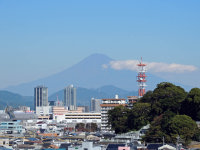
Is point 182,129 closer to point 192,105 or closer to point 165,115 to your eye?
point 165,115

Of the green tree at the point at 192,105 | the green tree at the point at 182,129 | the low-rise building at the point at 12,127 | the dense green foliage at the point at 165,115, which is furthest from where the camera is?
the low-rise building at the point at 12,127

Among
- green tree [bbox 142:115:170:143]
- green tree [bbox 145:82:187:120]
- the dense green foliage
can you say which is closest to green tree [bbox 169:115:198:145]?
the dense green foliage

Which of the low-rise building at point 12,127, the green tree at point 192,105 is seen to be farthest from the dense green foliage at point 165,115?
the low-rise building at point 12,127

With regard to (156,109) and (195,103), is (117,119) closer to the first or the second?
(156,109)

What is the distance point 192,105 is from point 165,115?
13.7 feet

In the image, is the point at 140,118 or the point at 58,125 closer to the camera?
the point at 140,118

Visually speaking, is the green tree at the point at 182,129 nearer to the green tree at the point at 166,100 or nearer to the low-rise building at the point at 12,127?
the green tree at the point at 166,100

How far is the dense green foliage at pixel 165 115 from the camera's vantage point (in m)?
52.0

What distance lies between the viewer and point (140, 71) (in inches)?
3959

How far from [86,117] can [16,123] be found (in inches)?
1197

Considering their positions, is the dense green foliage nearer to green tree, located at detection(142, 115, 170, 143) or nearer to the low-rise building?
green tree, located at detection(142, 115, 170, 143)

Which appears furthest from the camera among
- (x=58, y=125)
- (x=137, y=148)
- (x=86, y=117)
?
(x=86, y=117)

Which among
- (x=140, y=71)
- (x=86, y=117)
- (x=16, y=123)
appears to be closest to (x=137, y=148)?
(x=140, y=71)

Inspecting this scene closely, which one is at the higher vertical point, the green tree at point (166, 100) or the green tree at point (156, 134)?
the green tree at point (166, 100)
